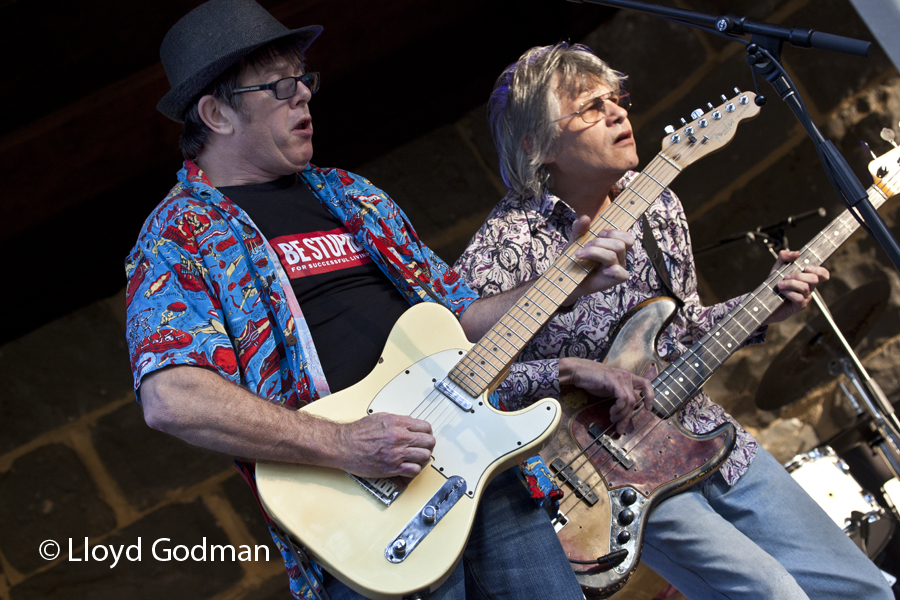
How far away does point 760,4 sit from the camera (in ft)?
10.8

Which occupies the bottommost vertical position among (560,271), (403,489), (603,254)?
(403,489)

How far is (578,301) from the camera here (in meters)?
2.17

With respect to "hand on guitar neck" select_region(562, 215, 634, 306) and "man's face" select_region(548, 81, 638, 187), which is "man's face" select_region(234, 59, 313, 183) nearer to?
"hand on guitar neck" select_region(562, 215, 634, 306)

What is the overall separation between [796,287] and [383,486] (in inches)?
55.8

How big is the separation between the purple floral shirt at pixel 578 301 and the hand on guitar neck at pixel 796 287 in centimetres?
13

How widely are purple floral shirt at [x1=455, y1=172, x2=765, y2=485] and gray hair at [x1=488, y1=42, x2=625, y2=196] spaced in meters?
0.09

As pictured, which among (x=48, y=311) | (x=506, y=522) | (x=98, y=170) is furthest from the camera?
(x=48, y=311)

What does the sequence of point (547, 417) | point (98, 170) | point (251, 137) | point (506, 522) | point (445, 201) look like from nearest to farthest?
point (547, 417)
point (506, 522)
point (251, 137)
point (98, 170)
point (445, 201)

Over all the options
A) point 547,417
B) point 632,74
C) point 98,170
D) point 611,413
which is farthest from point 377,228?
point 632,74

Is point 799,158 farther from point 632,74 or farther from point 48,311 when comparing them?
point 48,311

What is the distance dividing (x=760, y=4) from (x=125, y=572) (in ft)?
12.2

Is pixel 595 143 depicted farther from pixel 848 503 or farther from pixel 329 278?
pixel 848 503

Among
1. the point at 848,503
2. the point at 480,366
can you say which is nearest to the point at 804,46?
the point at 480,366

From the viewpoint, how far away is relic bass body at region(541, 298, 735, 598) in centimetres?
183
